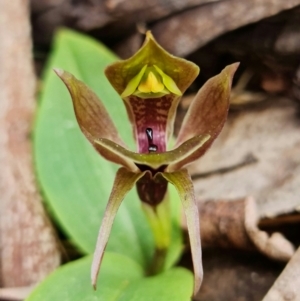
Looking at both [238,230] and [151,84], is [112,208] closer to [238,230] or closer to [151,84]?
[151,84]

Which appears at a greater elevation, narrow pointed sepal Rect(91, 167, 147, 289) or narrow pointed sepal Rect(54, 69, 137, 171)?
narrow pointed sepal Rect(54, 69, 137, 171)

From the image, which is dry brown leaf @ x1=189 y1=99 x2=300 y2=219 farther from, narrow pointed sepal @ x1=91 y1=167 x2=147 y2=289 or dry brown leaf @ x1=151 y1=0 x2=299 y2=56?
narrow pointed sepal @ x1=91 y1=167 x2=147 y2=289

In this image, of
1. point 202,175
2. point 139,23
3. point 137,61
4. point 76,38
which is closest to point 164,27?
point 139,23

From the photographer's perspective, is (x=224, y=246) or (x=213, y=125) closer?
(x=213, y=125)

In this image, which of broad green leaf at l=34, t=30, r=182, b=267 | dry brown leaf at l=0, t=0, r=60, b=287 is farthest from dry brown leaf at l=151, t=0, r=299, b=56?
dry brown leaf at l=0, t=0, r=60, b=287

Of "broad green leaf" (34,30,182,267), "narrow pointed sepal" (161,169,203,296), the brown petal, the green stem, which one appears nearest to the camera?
"narrow pointed sepal" (161,169,203,296)

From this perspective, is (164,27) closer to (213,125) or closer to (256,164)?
(256,164)

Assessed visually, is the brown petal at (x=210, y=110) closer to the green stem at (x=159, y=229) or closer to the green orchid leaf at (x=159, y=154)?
the green orchid leaf at (x=159, y=154)
